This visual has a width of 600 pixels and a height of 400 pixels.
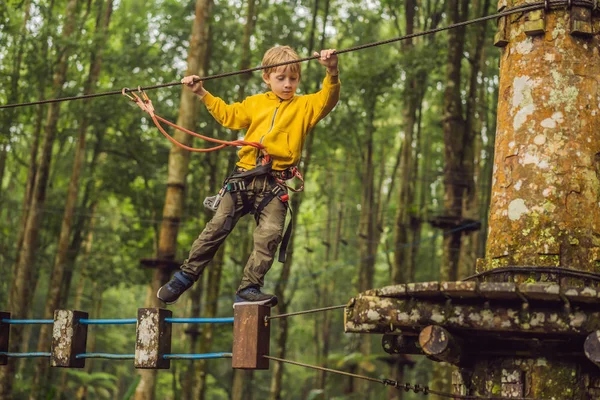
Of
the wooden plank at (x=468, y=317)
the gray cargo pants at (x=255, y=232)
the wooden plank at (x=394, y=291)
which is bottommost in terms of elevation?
the wooden plank at (x=468, y=317)

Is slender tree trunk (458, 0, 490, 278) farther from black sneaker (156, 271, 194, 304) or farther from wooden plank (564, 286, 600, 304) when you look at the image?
wooden plank (564, 286, 600, 304)

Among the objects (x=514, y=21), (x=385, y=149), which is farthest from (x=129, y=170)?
(x=514, y=21)

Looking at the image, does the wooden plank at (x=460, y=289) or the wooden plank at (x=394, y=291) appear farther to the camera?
the wooden plank at (x=394, y=291)

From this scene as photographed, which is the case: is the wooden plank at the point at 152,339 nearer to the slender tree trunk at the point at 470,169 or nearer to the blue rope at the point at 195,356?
the blue rope at the point at 195,356

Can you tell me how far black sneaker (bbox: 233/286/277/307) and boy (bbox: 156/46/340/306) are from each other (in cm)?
6

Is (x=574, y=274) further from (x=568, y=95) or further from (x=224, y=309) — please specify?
(x=224, y=309)

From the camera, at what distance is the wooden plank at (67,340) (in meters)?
5.06

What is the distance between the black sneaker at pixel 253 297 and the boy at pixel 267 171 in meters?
0.06

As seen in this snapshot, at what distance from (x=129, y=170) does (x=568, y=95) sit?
53.1ft

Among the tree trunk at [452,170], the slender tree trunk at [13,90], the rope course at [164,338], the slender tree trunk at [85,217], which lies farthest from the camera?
the slender tree trunk at [85,217]

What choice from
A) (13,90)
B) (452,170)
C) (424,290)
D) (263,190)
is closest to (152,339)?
(263,190)

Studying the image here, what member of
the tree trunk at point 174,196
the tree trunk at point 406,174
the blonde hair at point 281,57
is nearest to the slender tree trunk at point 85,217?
the tree trunk at point 406,174

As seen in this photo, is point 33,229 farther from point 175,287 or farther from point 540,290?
point 540,290

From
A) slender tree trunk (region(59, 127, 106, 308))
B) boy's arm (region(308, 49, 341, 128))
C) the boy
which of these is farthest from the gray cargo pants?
slender tree trunk (region(59, 127, 106, 308))
